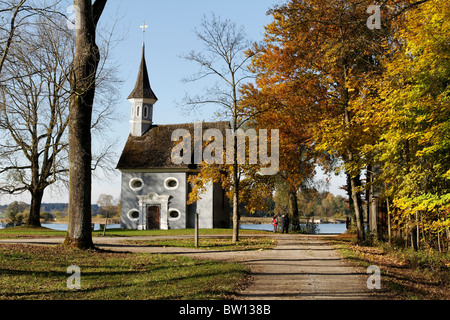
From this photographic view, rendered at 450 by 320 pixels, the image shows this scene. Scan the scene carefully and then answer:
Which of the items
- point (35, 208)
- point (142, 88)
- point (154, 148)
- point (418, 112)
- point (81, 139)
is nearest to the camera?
point (418, 112)

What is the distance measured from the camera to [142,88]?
4169 cm

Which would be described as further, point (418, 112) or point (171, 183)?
point (171, 183)

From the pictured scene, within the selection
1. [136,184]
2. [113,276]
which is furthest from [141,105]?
[113,276]

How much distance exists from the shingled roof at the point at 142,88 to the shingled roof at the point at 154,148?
129 inches

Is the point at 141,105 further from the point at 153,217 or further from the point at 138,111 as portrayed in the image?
the point at 153,217

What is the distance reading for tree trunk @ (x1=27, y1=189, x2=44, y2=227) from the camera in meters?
31.6

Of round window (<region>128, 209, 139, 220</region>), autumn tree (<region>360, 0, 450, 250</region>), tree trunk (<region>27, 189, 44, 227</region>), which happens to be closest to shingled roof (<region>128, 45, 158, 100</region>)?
round window (<region>128, 209, 139, 220</region>)

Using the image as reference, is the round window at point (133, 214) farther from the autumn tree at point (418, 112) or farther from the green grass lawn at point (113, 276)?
the autumn tree at point (418, 112)

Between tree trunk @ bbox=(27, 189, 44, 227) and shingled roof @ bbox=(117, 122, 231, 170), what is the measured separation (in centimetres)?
760

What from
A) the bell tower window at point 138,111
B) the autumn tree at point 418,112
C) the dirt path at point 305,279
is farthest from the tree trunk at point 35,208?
the autumn tree at point 418,112

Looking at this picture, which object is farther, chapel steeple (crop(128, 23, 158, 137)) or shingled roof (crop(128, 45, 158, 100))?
shingled roof (crop(128, 45, 158, 100))

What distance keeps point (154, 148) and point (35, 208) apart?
11.7 metres

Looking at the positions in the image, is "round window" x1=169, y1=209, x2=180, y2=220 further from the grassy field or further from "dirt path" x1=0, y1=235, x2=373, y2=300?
the grassy field

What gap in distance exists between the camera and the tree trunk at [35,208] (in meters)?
31.6
